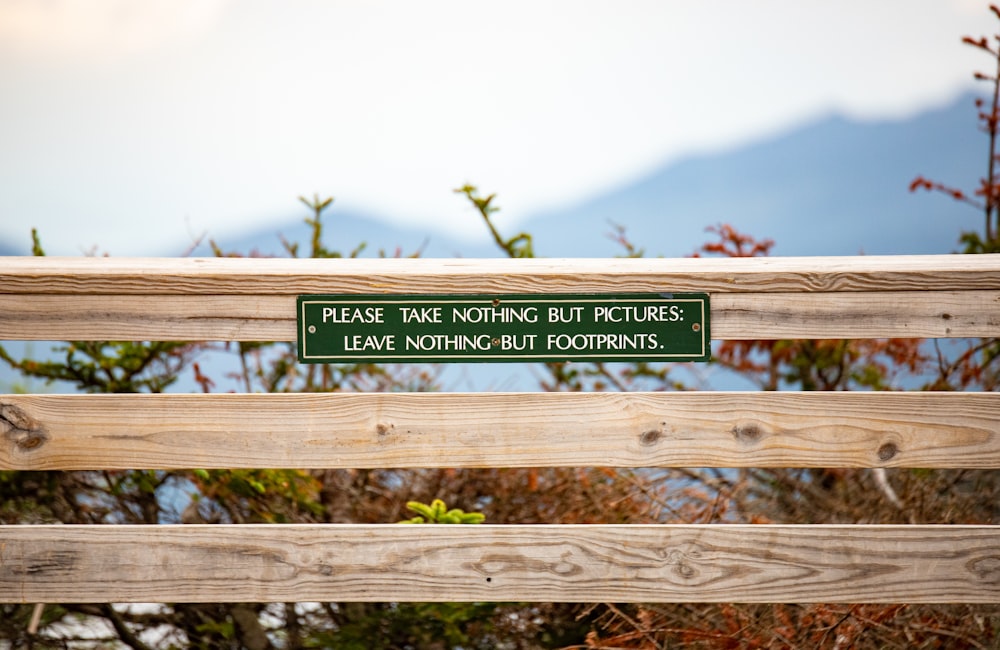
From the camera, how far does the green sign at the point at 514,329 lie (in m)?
3.13

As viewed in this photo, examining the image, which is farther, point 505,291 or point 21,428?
point 21,428

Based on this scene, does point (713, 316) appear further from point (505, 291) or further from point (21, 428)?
point (21, 428)

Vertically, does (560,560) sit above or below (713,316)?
below

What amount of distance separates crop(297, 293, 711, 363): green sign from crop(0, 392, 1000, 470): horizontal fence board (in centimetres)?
15

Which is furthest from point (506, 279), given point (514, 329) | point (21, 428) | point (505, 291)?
point (21, 428)

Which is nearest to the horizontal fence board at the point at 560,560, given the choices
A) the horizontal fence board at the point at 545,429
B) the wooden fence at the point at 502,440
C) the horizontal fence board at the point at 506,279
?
the wooden fence at the point at 502,440

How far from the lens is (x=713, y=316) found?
125 inches

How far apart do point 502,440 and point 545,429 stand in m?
0.15

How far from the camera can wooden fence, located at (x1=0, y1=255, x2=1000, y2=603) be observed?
124 inches

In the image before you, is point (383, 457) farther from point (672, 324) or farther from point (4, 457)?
point (4, 457)

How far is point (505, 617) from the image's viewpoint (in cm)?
423

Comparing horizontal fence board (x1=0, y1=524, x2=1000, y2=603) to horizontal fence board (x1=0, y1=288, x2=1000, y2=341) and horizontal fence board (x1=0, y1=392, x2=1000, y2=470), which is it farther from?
horizontal fence board (x1=0, y1=288, x2=1000, y2=341)

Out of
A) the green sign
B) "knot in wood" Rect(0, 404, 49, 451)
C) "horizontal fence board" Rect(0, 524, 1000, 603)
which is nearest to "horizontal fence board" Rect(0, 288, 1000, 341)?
the green sign

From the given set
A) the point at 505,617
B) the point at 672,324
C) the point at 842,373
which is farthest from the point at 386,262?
the point at 842,373
